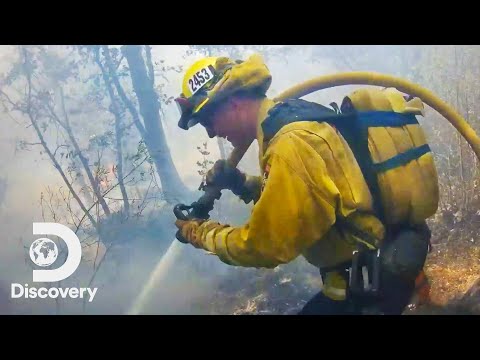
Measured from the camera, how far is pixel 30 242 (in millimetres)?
3518

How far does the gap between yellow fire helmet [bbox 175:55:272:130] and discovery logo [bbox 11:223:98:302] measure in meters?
1.51

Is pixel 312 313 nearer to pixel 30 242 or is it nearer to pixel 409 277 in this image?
pixel 409 277

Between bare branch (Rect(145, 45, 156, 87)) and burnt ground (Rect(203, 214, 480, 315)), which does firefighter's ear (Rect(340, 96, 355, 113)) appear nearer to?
burnt ground (Rect(203, 214, 480, 315))

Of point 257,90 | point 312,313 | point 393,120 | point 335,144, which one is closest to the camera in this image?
point 335,144

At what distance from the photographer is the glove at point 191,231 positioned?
253 cm

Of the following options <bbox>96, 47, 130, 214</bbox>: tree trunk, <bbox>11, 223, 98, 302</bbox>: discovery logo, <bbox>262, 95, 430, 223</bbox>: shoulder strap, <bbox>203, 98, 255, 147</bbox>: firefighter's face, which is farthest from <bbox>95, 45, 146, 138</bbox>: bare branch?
<bbox>262, 95, 430, 223</bbox>: shoulder strap

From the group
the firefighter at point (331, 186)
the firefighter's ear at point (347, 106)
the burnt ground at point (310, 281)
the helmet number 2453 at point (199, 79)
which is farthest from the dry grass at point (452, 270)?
the helmet number 2453 at point (199, 79)

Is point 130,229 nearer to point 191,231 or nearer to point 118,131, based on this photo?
point 118,131

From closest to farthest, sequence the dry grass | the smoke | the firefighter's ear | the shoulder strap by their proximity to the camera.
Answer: the shoulder strap, the firefighter's ear, the dry grass, the smoke

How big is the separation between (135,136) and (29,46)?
3.40 feet

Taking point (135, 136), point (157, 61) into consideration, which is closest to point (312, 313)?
point (135, 136)

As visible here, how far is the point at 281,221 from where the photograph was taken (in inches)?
86.2

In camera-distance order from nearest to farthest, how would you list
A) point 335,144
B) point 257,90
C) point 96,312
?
point 335,144, point 257,90, point 96,312

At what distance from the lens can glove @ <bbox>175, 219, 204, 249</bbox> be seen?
2.53 meters
